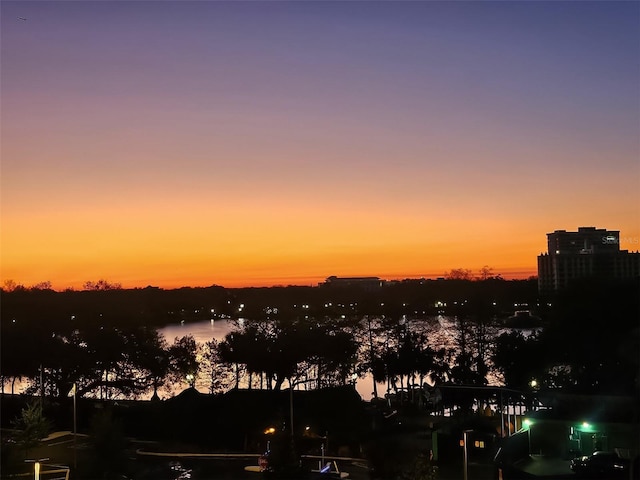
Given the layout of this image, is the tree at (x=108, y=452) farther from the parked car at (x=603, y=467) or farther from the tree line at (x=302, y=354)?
the tree line at (x=302, y=354)

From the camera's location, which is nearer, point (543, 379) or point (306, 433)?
point (306, 433)

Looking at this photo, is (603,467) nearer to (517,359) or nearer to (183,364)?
(517,359)

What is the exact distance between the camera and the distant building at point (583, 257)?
28000 mm

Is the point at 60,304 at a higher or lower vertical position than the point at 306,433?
higher

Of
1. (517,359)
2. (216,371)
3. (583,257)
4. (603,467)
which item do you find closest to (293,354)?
(216,371)

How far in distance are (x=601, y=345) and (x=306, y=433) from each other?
23.1 ft

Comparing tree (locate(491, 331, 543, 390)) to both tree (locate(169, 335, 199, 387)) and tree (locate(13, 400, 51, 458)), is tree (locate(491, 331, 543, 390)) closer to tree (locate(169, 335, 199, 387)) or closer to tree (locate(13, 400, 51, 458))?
tree (locate(169, 335, 199, 387))

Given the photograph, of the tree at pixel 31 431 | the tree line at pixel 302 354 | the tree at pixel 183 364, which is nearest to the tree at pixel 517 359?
the tree line at pixel 302 354

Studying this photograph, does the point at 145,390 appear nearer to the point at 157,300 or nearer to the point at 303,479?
the point at 303,479

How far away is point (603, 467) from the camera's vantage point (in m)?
7.63

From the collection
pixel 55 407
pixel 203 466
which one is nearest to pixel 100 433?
pixel 203 466

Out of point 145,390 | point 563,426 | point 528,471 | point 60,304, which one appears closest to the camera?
point 528,471

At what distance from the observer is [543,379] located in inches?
616

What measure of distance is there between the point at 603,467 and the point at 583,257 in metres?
27.3
